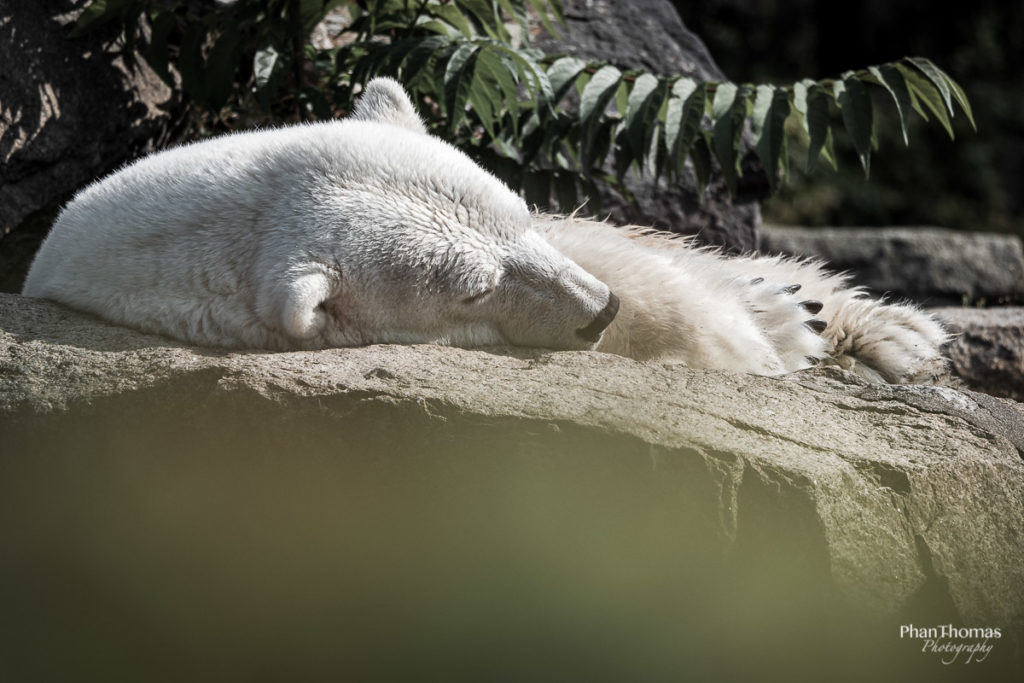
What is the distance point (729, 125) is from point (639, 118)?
0.27 m

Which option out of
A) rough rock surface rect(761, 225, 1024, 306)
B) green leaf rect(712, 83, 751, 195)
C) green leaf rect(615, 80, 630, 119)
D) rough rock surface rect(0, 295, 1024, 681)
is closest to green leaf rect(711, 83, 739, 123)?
green leaf rect(712, 83, 751, 195)

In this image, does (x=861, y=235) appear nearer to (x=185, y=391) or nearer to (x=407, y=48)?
(x=407, y=48)

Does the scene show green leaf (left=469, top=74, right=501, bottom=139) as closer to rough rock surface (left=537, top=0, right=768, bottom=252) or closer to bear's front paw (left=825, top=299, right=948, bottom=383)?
bear's front paw (left=825, top=299, right=948, bottom=383)

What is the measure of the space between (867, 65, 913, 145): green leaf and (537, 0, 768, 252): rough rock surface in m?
1.31

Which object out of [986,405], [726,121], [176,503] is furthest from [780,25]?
[176,503]

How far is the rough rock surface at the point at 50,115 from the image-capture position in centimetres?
309

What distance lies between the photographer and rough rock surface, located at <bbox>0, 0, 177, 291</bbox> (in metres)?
3.09

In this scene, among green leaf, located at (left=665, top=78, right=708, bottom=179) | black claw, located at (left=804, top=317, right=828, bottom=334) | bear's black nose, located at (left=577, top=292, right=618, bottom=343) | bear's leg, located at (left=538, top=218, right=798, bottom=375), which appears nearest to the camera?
bear's black nose, located at (left=577, top=292, right=618, bottom=343)

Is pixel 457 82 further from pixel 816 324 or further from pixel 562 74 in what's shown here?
pixel 816 324

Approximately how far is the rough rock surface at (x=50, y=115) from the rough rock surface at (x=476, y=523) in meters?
1.53

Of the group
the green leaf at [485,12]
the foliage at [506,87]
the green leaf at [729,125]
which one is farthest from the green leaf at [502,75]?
the green leaf at [729,125]

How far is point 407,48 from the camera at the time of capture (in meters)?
3.02

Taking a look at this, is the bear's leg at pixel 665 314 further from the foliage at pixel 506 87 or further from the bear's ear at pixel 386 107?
the foliage at pixel 506 87

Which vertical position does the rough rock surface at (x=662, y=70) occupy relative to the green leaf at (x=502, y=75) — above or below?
below
